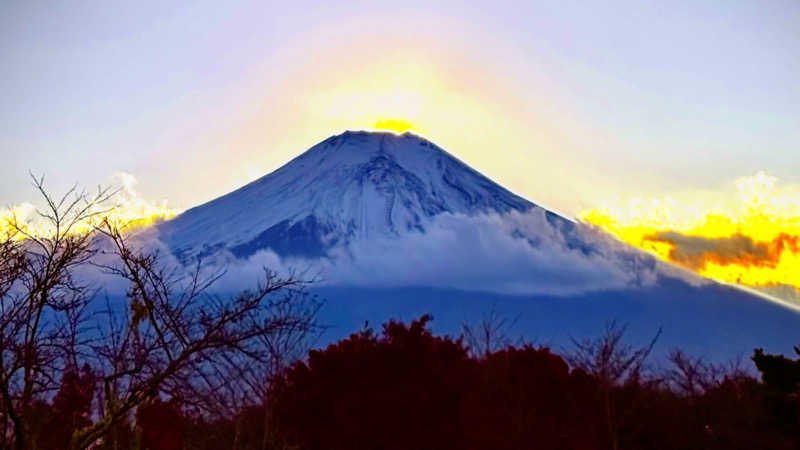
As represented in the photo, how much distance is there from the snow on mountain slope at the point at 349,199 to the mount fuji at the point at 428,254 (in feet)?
0.81

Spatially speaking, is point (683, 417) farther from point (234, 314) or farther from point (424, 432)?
point (234, 314)

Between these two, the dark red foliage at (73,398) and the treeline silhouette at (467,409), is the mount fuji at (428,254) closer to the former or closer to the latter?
the treeline silhouette at (467,409)

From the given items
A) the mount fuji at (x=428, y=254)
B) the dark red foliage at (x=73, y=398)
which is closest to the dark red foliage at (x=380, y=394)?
the dark red foliage at (x=73, y=398)

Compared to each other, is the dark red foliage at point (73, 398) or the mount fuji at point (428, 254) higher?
the mount fuji at point (428, 254)

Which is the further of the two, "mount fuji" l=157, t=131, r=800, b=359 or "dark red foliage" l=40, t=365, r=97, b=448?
"mount fuji" l=157, t=131, r=800, b=359

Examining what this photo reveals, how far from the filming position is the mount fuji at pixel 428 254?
170m

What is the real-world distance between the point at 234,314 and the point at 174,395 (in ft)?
2.56

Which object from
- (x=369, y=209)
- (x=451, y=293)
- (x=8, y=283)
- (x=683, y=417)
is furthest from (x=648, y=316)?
(x=8, y=283)

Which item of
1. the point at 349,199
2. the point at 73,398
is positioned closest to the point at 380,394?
the point at 73,398

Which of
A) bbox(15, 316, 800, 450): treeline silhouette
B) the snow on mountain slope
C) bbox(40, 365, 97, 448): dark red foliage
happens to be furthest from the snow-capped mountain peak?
bbox(40, 365, 97, 448): dark red foliage

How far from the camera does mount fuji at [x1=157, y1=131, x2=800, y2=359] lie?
556 feet

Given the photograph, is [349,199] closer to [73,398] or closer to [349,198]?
[349,198]

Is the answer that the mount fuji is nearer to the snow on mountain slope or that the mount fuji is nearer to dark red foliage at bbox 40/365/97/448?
the snow on mountain slope

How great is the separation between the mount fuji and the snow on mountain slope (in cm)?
25
